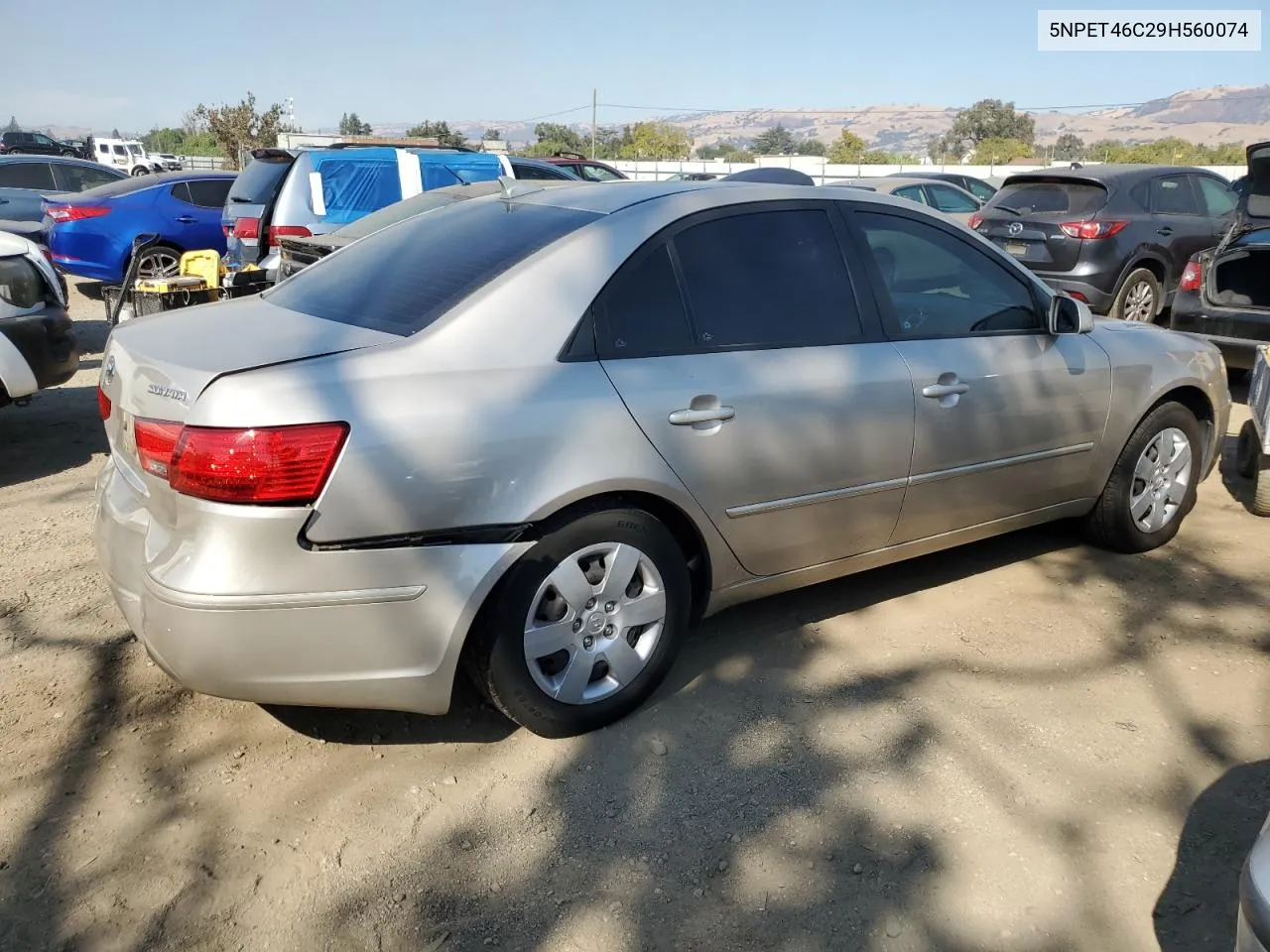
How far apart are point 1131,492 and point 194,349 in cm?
377

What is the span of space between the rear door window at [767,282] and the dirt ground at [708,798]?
1149 mm

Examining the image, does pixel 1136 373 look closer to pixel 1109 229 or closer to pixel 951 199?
pixel 1109 229

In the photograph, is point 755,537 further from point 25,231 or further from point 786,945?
point 25,231

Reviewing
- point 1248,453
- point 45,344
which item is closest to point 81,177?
point 45,344

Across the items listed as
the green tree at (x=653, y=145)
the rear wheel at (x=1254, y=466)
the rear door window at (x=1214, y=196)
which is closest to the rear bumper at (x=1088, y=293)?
the rear door window at (x=1214, y=196)

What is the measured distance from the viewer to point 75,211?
1120 centimetres

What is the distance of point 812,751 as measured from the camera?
308cm

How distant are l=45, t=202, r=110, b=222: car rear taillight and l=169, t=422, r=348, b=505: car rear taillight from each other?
10377 millimetres

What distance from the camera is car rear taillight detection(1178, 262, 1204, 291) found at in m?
7.48

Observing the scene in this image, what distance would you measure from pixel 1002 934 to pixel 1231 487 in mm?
4305

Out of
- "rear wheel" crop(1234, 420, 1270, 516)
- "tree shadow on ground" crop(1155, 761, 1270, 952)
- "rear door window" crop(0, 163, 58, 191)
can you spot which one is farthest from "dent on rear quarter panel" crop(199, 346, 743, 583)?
"rear door window" crop(0, 163, 58, 191)

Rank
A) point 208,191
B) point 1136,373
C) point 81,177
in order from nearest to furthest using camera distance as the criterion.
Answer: point 1136,373
point 208,191
point 81,177

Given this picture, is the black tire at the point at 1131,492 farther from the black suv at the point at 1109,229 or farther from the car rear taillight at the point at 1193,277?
the black suv at the point at 1109,229

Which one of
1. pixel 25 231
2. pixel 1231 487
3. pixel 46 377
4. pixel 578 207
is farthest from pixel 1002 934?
pixel 25 231
